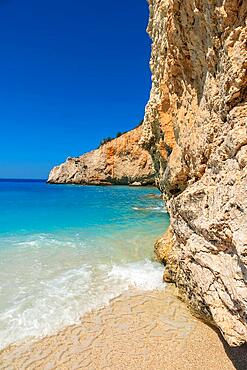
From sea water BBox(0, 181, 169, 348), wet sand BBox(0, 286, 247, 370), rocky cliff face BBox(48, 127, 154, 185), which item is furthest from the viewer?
rocky cliff face BBox(48, 127, 154, 185)

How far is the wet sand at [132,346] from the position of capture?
432 cm

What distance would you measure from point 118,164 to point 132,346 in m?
54.7

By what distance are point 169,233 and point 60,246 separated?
16.4 feet

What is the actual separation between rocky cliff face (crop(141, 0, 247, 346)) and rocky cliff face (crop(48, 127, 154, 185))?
45.4 meters

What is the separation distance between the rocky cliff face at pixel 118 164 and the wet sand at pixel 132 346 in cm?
4685

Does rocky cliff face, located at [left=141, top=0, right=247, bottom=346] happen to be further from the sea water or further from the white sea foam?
the sea water

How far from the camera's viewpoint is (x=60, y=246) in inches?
448

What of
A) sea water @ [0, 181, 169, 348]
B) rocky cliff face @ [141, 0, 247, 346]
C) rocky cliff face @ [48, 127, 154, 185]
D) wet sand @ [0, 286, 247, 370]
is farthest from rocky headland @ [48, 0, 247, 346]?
rocky cliff face @ [48, 127, 154, 185]

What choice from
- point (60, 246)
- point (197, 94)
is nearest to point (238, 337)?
point (197, 94)

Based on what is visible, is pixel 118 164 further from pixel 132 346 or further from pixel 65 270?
pixel 132 346

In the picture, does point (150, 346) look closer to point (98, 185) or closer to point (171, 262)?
point (171, 262)

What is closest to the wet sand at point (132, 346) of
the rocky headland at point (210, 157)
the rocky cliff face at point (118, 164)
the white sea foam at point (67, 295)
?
the white sea foam at point (67, 295)

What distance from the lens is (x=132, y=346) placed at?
188 inches

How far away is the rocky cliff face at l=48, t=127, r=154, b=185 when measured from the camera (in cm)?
5666
